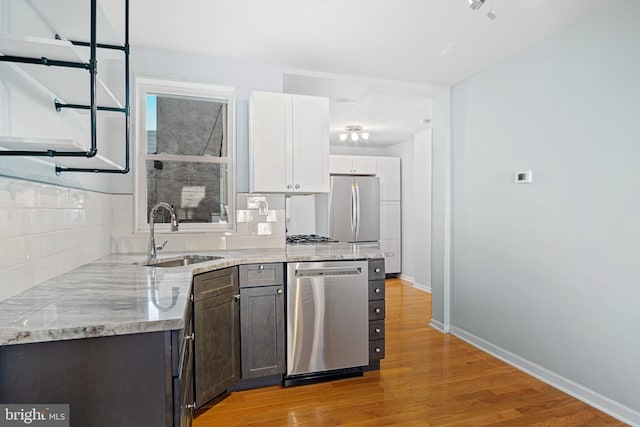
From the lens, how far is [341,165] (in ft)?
20.9

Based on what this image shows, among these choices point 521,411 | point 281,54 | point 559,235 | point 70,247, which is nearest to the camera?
point 70,247

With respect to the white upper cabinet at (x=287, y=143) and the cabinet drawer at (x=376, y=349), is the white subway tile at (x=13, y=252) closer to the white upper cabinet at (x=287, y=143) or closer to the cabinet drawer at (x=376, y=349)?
the white upper cabinet at (x=287, y=143)

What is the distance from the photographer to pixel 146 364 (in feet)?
3.73

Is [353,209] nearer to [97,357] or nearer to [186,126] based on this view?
[186,126]

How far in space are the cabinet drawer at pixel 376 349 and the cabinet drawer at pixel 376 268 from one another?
49cm

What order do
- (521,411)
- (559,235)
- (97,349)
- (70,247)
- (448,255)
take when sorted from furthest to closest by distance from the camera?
1. (448,255)
2. (559,235)
3. (521,411)
4. (70,247)
5. (97,349)

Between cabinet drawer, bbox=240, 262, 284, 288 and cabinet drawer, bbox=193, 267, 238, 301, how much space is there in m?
0.06

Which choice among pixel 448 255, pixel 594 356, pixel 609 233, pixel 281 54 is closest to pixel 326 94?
pixel 281 54

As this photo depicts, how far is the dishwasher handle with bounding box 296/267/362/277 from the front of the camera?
8.81 feet

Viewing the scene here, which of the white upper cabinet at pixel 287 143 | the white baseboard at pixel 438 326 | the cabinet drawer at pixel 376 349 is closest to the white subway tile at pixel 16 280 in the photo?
the white upper cabinet at pixel 287 143

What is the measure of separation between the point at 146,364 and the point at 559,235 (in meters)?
2.73

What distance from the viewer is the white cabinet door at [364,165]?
21.1 ft

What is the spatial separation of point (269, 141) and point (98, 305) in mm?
1974

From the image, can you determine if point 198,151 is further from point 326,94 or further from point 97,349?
point 97,349
